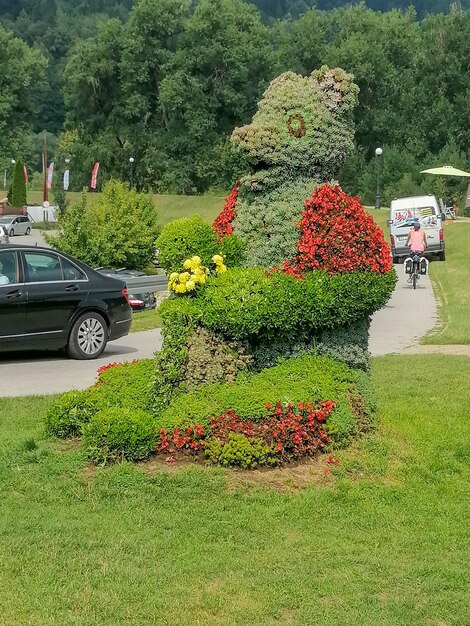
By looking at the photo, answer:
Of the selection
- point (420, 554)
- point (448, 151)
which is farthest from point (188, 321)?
point (448, 151)

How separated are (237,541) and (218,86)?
254 ft

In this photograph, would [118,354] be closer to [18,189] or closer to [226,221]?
[226,221]

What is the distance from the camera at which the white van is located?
32.2 metres

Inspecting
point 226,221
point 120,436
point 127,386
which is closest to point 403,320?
point 226,221

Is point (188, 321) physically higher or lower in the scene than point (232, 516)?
higher

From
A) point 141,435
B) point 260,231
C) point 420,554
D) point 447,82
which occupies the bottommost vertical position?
point 420,554

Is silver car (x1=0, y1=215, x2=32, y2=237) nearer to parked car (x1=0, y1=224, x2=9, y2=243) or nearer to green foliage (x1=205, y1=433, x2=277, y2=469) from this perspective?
parked car (x1=0, y1=224, x2=9, y2=243)

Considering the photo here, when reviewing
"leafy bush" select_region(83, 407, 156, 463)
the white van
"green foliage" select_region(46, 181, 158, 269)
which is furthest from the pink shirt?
"leafy bush" select_region(83, 407, 156, 463)

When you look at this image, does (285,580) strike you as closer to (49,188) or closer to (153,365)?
(153,365)

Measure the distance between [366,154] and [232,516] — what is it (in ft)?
239

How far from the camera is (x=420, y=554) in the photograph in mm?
5320

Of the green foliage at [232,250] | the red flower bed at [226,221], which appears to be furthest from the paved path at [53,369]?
the green foliage at [232,250]

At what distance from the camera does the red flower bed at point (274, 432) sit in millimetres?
6547

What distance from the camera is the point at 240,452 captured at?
21.2 ft
